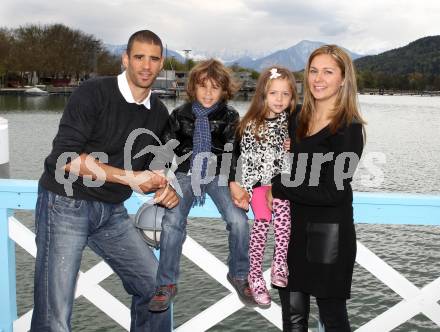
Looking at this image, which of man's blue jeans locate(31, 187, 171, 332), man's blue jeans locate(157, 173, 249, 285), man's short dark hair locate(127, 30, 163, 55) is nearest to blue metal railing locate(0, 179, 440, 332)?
man's blue jeans locate(157, 173, 249, 285)

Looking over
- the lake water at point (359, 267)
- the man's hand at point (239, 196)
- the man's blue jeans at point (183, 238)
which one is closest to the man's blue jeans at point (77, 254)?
the man's blue jeans at point (183, 238)

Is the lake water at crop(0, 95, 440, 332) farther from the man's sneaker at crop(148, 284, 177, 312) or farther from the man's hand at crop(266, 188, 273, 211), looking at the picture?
the man's sneaker at crop(148, 284, 177, 312)

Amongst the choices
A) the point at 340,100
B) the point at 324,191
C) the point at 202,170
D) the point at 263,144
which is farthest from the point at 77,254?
the point at 340,100

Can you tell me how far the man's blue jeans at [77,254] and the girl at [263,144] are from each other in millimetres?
698

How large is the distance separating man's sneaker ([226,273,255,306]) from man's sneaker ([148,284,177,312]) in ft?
1.30

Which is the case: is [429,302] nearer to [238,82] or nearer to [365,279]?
[238,82]

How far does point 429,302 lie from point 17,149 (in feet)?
90.5

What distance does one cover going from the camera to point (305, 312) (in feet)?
9.73

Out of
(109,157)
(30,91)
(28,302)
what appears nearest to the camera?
(109,157)

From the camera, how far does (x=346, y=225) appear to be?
275 cm

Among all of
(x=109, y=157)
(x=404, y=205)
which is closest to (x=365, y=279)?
(x=404, y=205)

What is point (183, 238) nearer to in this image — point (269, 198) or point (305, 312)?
point (269, 198)

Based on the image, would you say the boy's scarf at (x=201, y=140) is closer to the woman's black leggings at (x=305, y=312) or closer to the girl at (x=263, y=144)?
the girl at (x=263, y=144)

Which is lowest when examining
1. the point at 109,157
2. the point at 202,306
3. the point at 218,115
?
the point at 202,306
